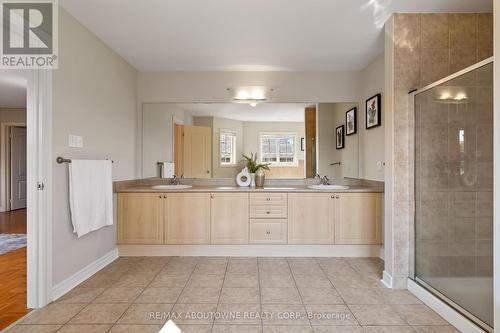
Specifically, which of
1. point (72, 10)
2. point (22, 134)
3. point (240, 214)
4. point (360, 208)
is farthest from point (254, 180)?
point (22, 134)

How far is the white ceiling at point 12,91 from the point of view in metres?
4.39

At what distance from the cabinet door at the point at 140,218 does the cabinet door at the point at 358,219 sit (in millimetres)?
2053

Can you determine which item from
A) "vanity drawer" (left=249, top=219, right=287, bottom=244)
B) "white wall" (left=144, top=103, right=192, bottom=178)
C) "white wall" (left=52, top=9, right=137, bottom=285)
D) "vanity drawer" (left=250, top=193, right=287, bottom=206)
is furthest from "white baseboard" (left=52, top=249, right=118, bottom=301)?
"vanity drawer" (left=250, top=193, right=287, bottom=206)

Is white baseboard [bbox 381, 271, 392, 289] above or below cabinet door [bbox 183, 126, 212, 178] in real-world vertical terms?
below

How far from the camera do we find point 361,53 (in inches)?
127

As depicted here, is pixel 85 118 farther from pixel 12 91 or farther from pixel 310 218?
pixel 12 91

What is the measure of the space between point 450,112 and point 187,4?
7.21 feet

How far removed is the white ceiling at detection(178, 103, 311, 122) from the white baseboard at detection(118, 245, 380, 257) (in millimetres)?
1623

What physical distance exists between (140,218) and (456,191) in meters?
3.08

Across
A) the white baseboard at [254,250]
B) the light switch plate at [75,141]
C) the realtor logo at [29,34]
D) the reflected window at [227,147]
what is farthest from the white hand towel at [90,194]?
the reflected window at [227,147]

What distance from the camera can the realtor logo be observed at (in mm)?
2090

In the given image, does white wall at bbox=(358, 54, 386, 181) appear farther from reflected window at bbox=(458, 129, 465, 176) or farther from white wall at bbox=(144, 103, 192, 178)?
white wall at bbox=(144, 103, 192, 178)

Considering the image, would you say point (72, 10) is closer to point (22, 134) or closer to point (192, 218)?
point (192, 218)

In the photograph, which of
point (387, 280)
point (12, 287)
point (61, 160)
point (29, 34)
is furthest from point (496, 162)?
point (12, 287)
